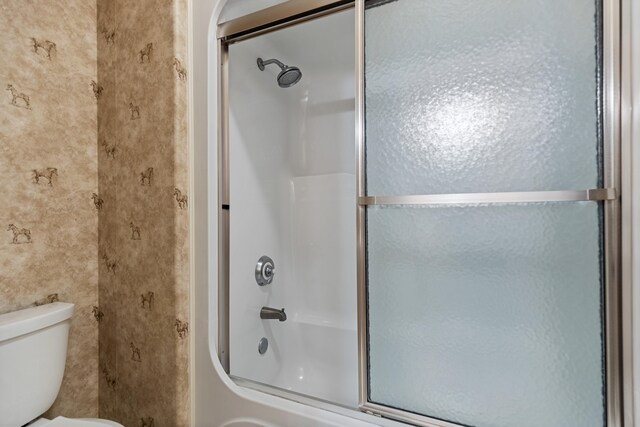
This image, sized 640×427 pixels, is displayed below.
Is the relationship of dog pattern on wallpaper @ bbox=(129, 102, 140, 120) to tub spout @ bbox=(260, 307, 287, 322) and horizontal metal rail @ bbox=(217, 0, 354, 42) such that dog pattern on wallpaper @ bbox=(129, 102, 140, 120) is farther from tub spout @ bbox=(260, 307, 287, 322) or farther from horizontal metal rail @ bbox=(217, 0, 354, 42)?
tub spout @ bbox=(260, 307, 287, 322)

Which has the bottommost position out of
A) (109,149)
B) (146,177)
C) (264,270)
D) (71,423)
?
(71,423)

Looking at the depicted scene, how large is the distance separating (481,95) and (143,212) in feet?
4.03

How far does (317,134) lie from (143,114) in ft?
3.44

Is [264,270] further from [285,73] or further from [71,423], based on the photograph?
[285,73]

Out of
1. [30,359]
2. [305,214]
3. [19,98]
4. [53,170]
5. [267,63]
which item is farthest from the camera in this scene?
[305,214]

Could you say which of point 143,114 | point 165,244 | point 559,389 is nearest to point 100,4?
point 143,114

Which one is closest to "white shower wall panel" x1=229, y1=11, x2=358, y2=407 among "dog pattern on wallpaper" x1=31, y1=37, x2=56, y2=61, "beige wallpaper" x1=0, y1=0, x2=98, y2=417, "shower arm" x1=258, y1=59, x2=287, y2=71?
"shower arm" x1=258, y1=59, x2=287, y2=71

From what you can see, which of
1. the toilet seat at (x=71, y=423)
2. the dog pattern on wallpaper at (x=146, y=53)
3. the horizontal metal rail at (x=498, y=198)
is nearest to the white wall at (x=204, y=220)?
the dog pattern on wallpaper at (x=146, y=53)

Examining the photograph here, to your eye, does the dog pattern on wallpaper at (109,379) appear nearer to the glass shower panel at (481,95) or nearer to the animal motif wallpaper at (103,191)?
the animal motif wallpaper at (103,191)

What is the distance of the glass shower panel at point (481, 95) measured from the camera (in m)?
0.78

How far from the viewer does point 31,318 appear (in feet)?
3.49

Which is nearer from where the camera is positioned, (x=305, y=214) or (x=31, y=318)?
(x=31, y=318)

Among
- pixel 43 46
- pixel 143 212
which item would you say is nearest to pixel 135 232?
pixel 143 212

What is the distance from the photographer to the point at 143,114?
1260 mm
